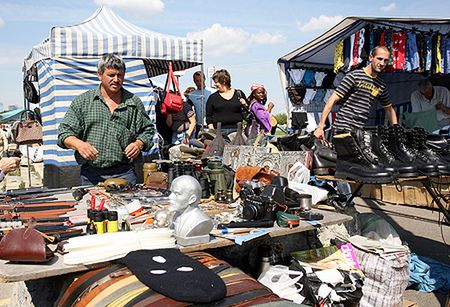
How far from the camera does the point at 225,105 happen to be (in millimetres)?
5387

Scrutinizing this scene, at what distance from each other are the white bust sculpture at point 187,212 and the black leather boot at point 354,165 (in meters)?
1.22

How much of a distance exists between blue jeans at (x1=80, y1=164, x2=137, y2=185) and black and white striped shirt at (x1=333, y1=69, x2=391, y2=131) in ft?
6.49

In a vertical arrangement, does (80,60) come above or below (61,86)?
above

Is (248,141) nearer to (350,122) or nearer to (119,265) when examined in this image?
(350,122)

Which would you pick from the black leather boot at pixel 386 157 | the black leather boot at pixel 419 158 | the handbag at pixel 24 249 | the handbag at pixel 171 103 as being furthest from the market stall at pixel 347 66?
the handbag at pixel 24 249

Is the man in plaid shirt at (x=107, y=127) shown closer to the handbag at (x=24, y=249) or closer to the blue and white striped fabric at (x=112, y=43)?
the handbag at (x=24, y=249)

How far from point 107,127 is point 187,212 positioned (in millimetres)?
1771

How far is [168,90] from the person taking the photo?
636cm

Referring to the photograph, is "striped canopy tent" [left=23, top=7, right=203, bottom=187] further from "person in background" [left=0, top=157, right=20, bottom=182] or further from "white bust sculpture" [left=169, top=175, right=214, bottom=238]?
"white bust sculpture" [left=169, top=175, right=214, bottom=238]

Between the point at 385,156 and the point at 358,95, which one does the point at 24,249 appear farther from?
the point at 358,95

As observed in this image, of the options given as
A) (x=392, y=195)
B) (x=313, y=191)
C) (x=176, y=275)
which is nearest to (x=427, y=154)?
(x=313, y=191)

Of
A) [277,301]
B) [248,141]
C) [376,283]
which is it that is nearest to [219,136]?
[248,141]

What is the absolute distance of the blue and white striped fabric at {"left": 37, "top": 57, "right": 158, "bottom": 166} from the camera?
5898 mm

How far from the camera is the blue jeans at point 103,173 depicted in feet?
11.5
